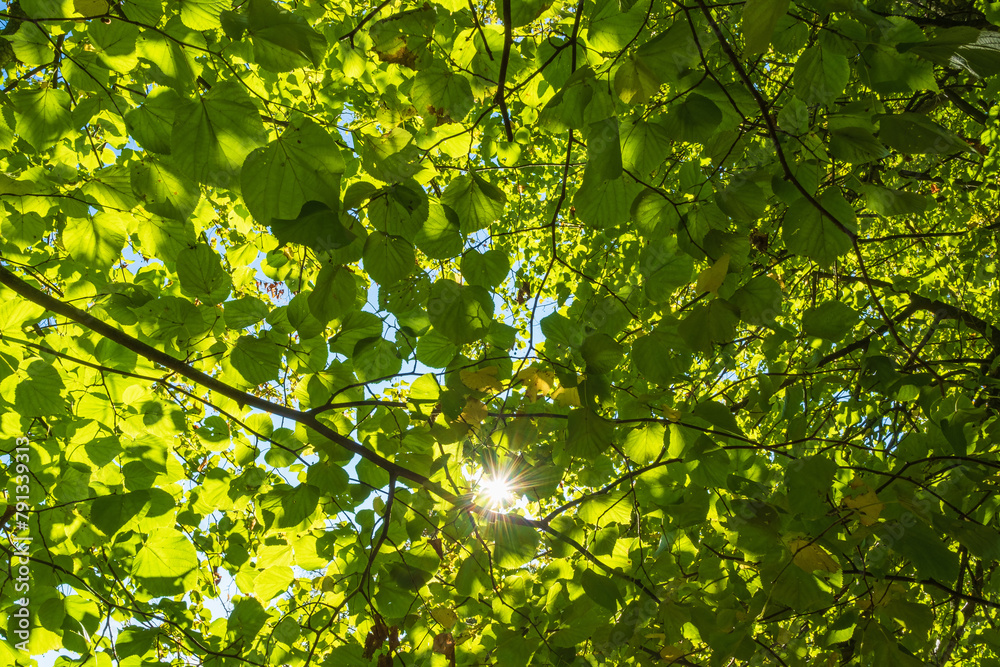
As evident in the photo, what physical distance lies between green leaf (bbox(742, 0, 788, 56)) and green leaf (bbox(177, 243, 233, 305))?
138 centimetres

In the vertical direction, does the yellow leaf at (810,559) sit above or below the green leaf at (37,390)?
below

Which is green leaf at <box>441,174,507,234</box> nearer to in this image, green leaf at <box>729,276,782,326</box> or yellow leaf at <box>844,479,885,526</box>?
green leaf at <box>729,276,782,326</box>

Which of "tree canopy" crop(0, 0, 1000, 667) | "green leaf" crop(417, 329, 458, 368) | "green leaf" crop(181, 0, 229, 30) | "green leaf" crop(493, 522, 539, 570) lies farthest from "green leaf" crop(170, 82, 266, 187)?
"green leaf" crop(493, 522, 539, 570)

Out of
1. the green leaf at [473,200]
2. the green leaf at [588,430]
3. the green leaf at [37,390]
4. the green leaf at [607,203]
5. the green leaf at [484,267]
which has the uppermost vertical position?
the green leaf at [37,390]

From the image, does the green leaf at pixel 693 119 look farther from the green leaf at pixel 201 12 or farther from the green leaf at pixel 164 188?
Result: the green leaf at pixel 164 188

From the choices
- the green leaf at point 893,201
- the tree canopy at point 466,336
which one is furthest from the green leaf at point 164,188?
the green leaf at point 893,201

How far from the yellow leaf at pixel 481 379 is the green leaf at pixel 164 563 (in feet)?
4.03

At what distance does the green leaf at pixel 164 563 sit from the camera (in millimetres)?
1751

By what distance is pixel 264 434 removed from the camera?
78.4 inches

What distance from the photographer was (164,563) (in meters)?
1.77

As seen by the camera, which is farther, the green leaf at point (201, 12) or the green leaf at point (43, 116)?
the green leaf at point (43, 116)

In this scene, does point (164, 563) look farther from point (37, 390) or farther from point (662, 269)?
point (662, 269)

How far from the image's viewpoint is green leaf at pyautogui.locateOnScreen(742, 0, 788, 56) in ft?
2.61

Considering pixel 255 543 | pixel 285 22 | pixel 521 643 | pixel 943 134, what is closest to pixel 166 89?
pixel 285 22
